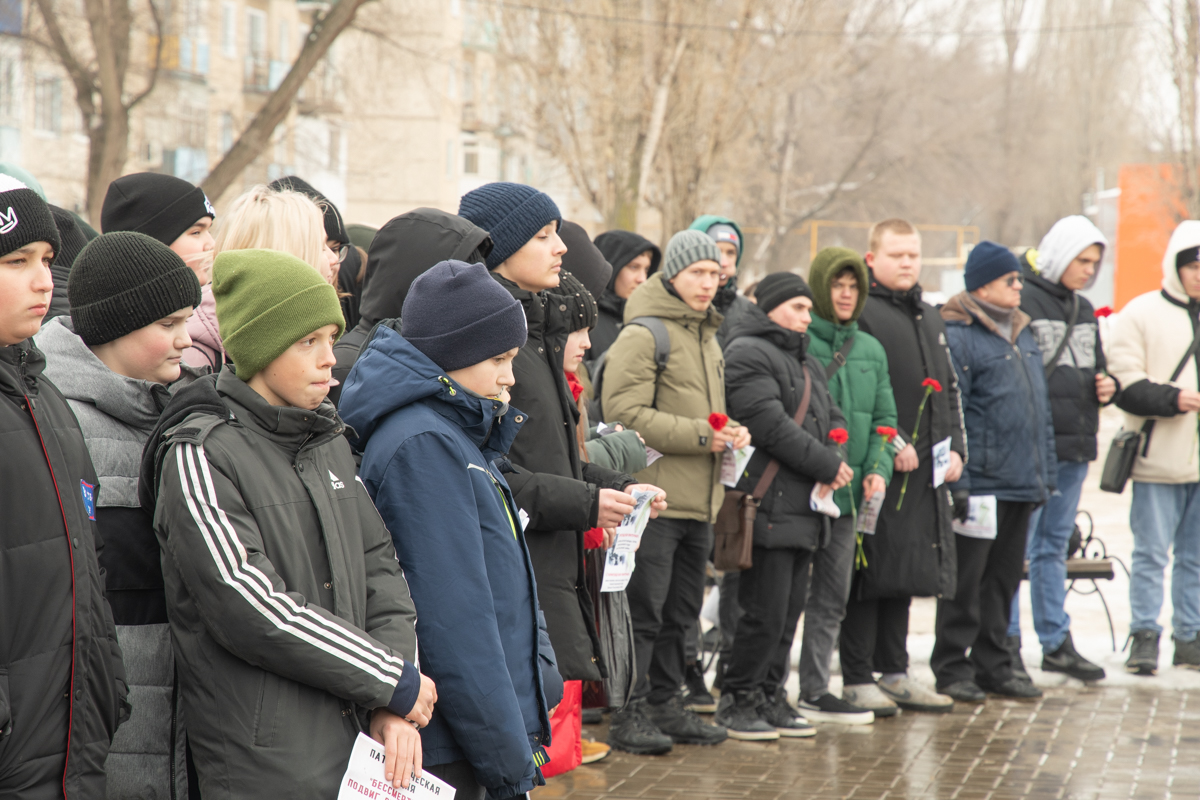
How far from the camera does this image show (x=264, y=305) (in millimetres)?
2771

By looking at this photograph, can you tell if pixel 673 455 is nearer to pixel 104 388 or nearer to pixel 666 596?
pixel 666 596

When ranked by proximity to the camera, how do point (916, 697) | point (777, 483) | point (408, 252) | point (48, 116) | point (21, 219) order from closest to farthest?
point (21, 219) < point (408, 252) < point (777, 483) < point (916, 697) < point (48, 116)

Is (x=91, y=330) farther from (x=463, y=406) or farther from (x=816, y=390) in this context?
(x=816, y=390)

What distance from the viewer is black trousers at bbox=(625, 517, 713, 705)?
5699 mm

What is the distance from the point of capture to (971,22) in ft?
148

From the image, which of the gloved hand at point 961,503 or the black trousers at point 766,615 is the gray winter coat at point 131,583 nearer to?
the black trousers at point 766,615

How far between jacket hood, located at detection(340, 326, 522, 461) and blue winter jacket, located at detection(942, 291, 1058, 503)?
4264 millimetres

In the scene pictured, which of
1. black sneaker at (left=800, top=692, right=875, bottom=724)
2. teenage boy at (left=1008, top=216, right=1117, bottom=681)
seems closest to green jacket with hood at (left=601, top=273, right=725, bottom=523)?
black sneaker at (left=800, top=692, right=875, bottom=724)

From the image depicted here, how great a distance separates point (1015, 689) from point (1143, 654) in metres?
1.00

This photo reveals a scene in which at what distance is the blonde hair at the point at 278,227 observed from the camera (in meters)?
3.65

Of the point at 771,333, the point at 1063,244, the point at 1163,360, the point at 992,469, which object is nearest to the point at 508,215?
the point at 771,333

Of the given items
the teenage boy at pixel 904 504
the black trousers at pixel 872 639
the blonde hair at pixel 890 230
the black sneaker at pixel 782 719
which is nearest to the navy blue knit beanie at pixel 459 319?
the black sneaker at pixel 782 719

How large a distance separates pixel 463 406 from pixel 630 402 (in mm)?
2600

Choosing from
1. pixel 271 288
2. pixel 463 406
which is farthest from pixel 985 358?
pixel 271 288
